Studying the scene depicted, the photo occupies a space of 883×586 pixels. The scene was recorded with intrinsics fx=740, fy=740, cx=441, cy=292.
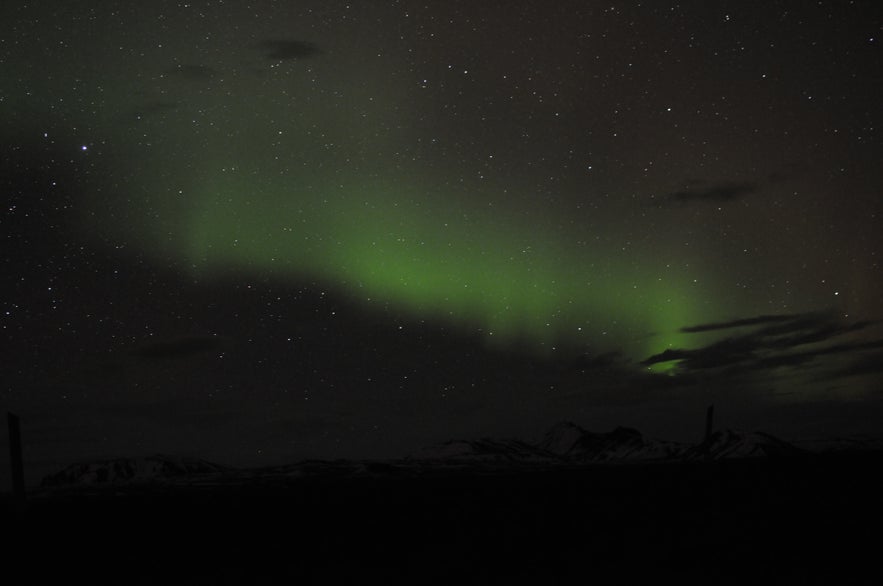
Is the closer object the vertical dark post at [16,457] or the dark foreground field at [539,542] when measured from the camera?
the dark foreground field at [539,542]

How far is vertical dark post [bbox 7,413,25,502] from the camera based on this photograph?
29438 mm

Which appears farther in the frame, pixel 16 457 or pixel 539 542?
pixel 16 457

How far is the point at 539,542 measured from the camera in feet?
50.5

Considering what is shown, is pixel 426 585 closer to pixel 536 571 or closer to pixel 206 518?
pixel 536 571

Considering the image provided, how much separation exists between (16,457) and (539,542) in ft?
80.2

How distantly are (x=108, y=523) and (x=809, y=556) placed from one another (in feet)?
95.3

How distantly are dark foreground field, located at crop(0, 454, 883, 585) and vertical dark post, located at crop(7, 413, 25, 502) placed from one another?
419cm

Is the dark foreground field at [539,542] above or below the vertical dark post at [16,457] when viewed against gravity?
below

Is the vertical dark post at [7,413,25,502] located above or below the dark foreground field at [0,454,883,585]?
above

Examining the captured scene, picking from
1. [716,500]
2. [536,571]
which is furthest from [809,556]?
[716,500]

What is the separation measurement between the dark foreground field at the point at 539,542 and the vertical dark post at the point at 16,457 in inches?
165

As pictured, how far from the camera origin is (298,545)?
688 inches

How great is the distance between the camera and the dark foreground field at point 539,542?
1219 cm

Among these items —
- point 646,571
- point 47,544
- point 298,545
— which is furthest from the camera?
point 47,544
